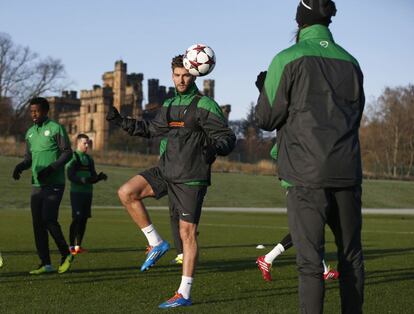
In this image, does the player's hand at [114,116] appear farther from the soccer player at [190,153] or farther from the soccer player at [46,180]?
the soccer player at [46,180]

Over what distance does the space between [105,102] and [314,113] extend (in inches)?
4562

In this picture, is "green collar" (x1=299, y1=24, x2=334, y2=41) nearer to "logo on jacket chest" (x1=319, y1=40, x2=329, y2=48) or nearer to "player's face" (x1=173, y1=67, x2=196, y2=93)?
"logo on jacket chest" (x1=319, y1=40, x2=329, y2=48)

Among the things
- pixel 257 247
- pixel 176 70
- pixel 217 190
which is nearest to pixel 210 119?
pixel 176 70

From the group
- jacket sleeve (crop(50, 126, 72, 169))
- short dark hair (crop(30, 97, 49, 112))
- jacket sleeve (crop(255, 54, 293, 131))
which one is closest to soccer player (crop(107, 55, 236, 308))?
jacket sleeve (crop(50, 126, 72, 169))

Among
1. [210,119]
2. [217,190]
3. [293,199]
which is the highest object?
[210,119]

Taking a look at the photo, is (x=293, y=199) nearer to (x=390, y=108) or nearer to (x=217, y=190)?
(x=217, y=190)

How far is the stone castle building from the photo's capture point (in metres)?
118

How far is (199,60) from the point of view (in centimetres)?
820

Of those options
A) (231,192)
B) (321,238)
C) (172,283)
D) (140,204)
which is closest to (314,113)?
(321,238)

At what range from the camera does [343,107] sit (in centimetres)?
504

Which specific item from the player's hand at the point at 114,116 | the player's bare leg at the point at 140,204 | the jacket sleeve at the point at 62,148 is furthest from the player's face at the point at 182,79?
the jacket sleeve at the point at 62,148

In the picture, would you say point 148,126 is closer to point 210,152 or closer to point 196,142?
point 196,142

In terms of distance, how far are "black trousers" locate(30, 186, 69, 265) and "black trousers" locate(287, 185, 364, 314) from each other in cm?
550

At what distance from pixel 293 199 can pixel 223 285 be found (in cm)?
397
